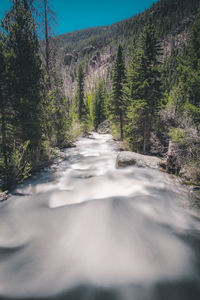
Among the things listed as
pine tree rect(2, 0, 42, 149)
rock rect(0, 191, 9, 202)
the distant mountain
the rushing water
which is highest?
the distant mountain

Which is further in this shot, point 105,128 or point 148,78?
point 105,128

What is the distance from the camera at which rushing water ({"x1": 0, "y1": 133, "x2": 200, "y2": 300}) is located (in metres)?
2.80

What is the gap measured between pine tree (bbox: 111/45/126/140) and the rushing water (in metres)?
14.9

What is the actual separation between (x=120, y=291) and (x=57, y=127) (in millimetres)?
14889

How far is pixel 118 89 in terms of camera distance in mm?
20156

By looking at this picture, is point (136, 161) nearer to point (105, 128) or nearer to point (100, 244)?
point (100, 244)

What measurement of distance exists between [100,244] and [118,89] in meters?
20.1

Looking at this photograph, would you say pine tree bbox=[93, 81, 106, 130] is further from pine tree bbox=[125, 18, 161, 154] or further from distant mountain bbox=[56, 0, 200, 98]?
pine tree bbox=[125, 18, 161, 154]

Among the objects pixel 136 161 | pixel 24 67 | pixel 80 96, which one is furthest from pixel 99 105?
pixel 136 161

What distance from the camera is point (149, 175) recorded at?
8258 millimetres

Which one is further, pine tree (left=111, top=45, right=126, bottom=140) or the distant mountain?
the distant mountain

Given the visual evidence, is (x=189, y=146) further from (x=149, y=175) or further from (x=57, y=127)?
(x=57, y=127)

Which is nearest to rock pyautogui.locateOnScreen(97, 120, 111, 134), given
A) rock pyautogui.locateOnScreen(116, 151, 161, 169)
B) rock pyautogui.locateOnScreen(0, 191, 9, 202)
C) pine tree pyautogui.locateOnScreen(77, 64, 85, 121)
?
pine tree pyautogui.locateOnScreen(77, 64, 85, 121)

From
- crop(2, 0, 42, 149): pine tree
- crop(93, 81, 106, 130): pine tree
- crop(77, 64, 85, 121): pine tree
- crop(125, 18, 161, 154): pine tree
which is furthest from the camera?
crop(93, 81, 106, 130): pine tree
